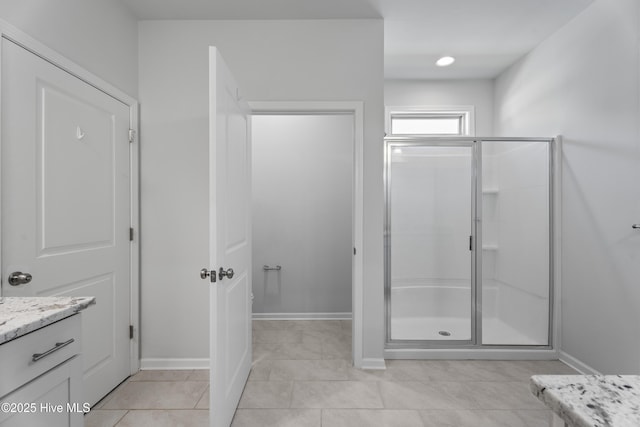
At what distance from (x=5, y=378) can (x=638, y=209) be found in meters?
3.02

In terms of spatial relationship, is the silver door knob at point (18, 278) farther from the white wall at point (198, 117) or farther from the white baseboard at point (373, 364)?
the white baseboard at point (373, 364)

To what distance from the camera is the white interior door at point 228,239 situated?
4.85 feet

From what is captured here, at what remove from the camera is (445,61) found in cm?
304

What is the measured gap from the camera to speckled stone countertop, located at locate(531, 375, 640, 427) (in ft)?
1.52

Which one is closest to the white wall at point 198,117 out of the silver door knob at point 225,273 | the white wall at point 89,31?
the white wall at point 89,31

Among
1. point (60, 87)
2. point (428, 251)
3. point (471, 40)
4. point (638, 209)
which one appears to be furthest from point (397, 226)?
point (60, 87)

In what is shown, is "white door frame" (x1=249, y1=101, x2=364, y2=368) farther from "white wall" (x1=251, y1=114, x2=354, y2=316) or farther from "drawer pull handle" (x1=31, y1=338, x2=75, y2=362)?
"drawer pull handle" (x1=31, y1=338, x2=75, y2=362)

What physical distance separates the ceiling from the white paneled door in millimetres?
967

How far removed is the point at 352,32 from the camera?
2328mm

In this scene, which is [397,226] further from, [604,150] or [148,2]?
[148,2]

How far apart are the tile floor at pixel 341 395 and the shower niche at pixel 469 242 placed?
0.28 m

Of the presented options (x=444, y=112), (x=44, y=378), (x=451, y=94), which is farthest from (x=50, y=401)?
(x=451, y=94)

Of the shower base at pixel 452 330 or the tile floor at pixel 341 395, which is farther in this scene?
the shower base at pixel 452 330

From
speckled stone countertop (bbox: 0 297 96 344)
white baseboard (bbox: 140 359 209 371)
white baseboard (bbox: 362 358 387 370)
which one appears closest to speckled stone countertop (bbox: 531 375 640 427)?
speckled stone countertop (bbox: 0 297 96 344)
